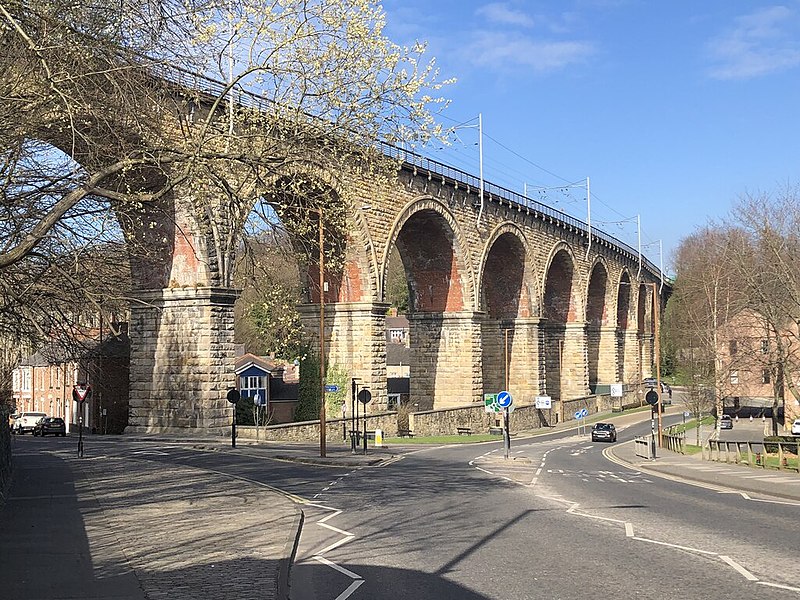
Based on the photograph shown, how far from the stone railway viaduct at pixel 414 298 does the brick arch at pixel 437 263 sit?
9 centimetres

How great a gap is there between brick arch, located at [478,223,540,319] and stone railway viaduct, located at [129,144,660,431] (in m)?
0.10

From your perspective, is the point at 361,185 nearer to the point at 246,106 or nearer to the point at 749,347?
the point at 246,106

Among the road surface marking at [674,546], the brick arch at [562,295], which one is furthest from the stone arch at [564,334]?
the road surface marking at [674,546]

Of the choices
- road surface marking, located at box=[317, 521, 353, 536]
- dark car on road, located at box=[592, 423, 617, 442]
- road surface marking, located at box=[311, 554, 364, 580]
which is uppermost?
road surface marking, located at box=[311, 554, 364, 580]

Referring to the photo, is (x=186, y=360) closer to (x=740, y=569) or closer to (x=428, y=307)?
(x=428, y=307)

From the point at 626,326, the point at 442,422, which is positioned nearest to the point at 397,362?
the point at 442,422

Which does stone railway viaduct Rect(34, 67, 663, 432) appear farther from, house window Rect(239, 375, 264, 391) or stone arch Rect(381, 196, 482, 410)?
house window Rect(239, 375, 264, 391)

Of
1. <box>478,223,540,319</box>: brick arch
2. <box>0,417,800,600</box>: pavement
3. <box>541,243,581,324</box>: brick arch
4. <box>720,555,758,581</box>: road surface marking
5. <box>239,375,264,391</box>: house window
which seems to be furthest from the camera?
<box>541,243,581,324</box>: brick arch

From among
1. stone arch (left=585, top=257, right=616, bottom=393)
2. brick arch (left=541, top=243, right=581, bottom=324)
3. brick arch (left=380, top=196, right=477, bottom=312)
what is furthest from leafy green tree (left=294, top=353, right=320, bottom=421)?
stone arch (left=585, top=257, right=616, bottom=393)

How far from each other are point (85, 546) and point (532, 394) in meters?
57.2

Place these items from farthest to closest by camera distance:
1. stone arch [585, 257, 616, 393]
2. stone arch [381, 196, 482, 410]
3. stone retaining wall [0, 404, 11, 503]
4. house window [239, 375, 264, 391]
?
stone arch [585, 257, 616, 393]
house window [239, 375, 264, 391]
stone arch [381, 196, 482, 410]
stone retaining wall [0, 404, 11, 503]

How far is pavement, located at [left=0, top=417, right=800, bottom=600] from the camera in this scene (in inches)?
380

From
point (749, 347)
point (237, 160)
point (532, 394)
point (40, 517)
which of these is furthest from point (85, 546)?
point (532, 394)

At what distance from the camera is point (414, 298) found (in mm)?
58125
